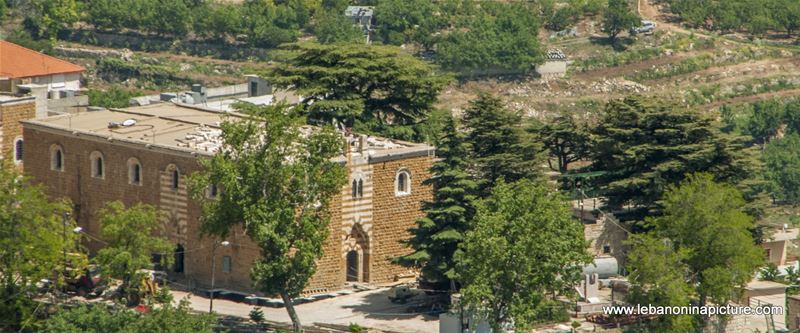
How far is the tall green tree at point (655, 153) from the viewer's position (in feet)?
268

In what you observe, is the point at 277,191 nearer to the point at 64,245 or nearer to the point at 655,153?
the point at 64,245

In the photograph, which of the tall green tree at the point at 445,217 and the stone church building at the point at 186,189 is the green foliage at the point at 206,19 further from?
the tall green tree at the point at 445,217

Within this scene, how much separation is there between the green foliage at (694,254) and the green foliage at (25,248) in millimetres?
19527

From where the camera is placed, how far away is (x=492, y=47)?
166125 mm

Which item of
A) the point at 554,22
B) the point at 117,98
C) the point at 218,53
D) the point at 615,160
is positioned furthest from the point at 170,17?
the point at 615,160

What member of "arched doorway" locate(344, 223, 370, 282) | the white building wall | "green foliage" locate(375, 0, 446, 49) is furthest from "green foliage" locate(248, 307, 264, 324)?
"green foliage" locate(375, 0, 446, 49)

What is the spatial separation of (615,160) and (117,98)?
58.7 meters

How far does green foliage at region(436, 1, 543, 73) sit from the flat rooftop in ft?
244

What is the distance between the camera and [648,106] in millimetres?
83812

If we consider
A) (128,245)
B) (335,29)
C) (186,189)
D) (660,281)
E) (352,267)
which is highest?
(335,29)

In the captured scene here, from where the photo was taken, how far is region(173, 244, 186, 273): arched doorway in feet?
273

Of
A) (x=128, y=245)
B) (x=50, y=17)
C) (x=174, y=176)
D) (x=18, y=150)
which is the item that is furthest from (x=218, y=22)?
(x=128, y=245)

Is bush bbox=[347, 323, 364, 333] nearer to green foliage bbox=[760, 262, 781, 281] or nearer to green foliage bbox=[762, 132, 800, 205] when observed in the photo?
green foliage bbox=[760, 262, 781, 281]

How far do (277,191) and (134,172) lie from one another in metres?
11.7
